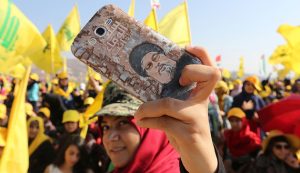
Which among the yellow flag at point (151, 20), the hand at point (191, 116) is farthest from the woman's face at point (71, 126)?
the hand at point (191, 116)

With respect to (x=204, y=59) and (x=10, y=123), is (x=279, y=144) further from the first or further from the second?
(x=204, y=59)

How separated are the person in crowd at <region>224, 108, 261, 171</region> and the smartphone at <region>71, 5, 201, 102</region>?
3.83m

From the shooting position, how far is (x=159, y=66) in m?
0.93

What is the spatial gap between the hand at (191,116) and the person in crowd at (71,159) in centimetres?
258

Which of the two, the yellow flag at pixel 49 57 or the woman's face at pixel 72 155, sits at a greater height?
the yellow flag at pixel 49 57

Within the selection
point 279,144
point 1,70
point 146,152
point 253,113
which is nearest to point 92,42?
point 146,152

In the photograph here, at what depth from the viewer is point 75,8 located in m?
7.40

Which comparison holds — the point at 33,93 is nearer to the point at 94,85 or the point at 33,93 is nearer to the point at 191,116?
the point at 94,85

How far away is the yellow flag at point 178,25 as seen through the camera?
15.8 ft

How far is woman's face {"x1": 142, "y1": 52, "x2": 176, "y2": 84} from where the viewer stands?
923mm

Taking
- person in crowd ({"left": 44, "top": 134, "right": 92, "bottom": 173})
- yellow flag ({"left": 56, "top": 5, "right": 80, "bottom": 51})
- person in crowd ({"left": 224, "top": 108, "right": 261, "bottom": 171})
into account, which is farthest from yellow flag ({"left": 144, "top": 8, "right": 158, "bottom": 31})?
yellow flag ({"left": 56, "top": 5, "right": 80, "bottom": 51})

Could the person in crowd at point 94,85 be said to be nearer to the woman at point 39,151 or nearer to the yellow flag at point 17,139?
the woman at point 39,151

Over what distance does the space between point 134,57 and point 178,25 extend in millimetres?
4072

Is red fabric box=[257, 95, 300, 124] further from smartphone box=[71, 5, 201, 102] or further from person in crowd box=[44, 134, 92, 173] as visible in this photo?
smartphone box=[71, 5, 201, 102]
